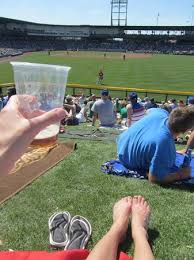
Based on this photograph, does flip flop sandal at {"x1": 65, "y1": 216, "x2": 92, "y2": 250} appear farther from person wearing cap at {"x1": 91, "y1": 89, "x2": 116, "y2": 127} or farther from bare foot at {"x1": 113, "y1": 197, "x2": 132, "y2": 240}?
person wearing cap at {"x1": 91, "y1": 89, "x2": 116, "y2": 127}

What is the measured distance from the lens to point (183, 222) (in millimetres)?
4238

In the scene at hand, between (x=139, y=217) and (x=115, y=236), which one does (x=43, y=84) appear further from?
(x=139, y=217)

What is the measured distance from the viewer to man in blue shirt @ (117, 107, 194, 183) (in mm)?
5348

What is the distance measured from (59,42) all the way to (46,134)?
4052 inches

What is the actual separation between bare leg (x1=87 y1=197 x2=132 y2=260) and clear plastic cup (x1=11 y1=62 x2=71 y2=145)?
3.52ft

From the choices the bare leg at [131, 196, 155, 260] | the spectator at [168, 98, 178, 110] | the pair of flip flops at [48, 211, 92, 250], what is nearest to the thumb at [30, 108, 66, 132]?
the bare leg at [131, 196, 155, 260]

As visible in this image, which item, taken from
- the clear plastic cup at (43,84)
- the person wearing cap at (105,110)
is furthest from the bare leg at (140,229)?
the person wearing cap at (105,110)

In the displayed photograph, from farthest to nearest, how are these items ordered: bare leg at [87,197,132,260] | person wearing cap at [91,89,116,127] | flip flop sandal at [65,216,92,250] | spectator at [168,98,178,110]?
spectator at [168,98,178,110]
person wearing cap at [91,89,116,127]
flip flop sandal at [65,216,92,250]
bare leg at [87,197,132,260]

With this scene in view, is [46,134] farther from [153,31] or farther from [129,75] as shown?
[153,31]

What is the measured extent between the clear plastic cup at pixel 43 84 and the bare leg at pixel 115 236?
1.07 metres

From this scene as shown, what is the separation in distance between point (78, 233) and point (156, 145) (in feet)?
6.68

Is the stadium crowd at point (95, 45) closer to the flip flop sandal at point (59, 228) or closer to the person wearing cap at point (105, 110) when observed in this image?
the person wearing cap at point (105, 110)

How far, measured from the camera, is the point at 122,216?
12.4 feet

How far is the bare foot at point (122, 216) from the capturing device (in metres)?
3.53
